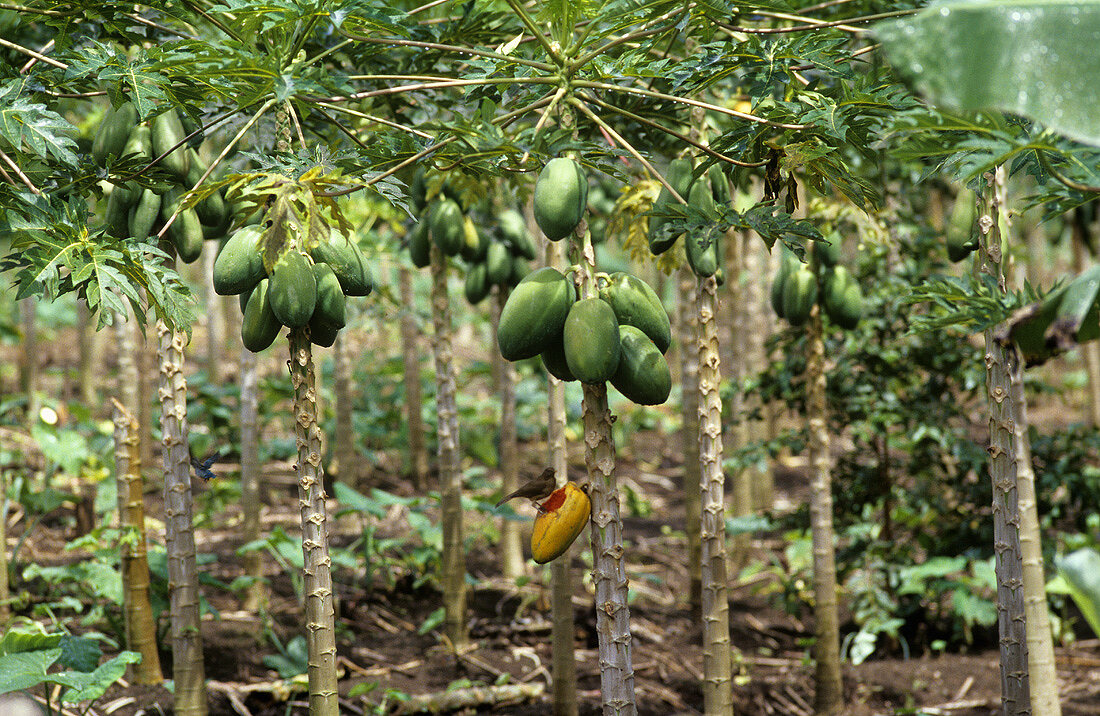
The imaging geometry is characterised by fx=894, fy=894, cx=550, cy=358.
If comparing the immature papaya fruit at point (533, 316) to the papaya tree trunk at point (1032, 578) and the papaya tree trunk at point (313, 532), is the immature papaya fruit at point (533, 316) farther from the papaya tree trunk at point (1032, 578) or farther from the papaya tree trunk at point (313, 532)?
the papaya tree trunk at point (1032, 578)

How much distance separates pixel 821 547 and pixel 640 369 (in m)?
1.76

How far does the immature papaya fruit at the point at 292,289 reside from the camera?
1799 millimetres

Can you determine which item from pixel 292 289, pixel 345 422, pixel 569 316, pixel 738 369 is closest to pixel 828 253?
pixel 569 316

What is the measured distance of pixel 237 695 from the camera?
3121 mm

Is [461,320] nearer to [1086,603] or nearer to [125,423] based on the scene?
[125,423]

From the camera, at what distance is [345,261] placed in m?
1.97

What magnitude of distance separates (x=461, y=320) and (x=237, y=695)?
1033 cm

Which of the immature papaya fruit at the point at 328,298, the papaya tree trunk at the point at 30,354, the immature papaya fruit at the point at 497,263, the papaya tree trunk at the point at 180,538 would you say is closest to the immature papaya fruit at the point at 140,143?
the papaya tree trunk at the point at 180,538

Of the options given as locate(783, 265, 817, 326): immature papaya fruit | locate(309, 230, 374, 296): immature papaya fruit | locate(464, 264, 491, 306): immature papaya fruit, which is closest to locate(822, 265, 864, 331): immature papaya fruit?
locate(783, 265, 817, 326): immature papaya fruit

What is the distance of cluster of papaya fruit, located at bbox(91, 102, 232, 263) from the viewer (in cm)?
229

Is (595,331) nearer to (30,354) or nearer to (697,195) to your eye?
(697,195)

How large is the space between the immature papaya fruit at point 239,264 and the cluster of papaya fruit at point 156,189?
0.41 metres

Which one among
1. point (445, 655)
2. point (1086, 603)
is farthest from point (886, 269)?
point (1086, 603)

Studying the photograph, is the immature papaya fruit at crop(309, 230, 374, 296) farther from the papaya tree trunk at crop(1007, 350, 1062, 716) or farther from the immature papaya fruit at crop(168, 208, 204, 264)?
the papaya tree trunk at crop(1007, 350, 1062, 716)
